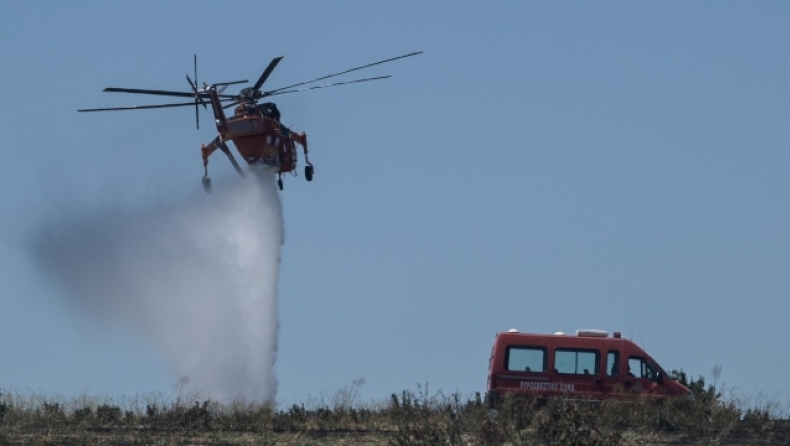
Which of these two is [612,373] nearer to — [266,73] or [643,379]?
[643,379]

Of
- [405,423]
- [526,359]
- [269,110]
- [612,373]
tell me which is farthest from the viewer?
[269,110]

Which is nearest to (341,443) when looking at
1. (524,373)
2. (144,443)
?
(144,443)

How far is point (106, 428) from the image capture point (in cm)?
2684

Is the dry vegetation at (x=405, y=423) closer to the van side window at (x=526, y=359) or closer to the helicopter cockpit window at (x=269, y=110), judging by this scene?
the van side window at (x=526, y=359)

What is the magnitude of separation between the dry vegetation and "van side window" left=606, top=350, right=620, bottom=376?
231cm

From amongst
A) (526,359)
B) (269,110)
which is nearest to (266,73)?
(269,110)

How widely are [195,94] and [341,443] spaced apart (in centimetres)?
3022

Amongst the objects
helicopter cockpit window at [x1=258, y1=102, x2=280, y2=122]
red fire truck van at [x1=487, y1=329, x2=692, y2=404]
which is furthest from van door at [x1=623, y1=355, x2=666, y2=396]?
helicopter cockpit window at [x1=258, y1=102, x2=280, y2=122]

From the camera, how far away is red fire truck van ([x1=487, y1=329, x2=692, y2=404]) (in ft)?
111

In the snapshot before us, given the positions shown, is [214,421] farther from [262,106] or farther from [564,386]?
[262,106]

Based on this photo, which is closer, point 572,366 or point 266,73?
point 572,366

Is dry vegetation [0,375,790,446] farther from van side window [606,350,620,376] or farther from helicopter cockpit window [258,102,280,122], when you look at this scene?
helicopter cockpit window [258,102,280,122]

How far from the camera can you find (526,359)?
34.1 metres

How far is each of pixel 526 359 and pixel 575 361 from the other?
1116mm
